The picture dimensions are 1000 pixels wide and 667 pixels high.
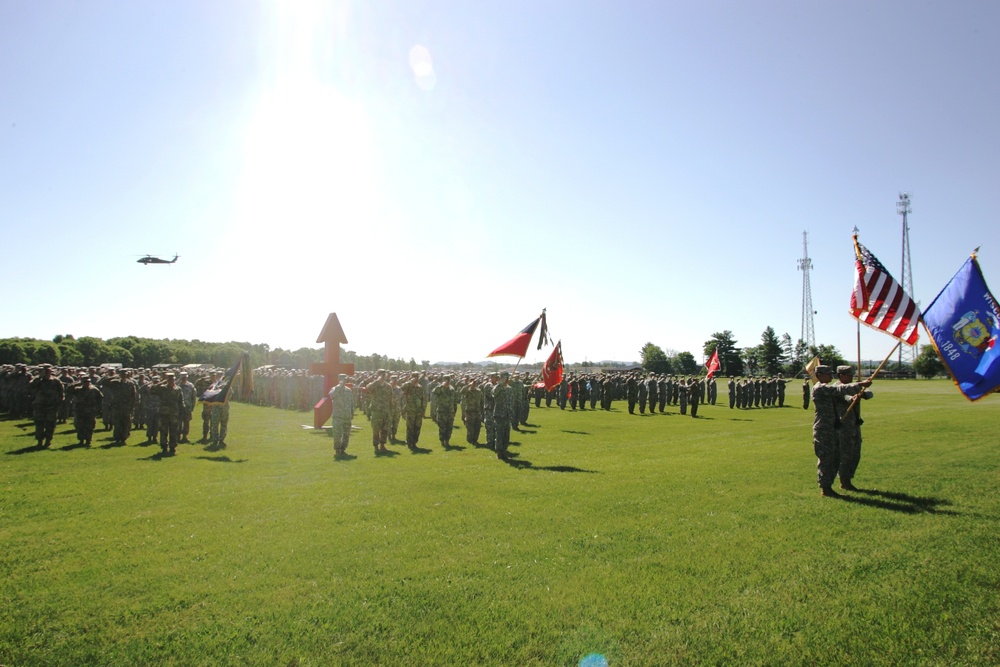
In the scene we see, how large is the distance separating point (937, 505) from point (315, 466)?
466 inches

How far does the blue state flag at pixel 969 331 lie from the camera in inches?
317

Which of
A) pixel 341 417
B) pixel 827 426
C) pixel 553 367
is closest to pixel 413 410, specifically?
pixel 341 417

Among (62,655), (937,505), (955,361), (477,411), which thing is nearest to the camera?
(62,655)

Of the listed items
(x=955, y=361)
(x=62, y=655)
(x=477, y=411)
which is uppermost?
(x=955, y=361)

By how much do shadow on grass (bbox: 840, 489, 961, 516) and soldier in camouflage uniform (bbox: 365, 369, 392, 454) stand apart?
11389 millimetres

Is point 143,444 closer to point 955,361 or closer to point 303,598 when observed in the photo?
point 303,598

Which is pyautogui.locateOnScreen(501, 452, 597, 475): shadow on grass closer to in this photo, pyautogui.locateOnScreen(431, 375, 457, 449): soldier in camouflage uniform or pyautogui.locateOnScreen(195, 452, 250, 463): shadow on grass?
pyautogui.locateOnScreen(431, 375, 457, 449): soldier in camouflage uniform

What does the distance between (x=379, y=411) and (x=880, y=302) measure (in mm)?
12308

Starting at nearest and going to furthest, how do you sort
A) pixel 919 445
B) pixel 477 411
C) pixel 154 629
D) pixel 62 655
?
pixel 62 655
pixel 154 629
pixel 919 445
pixel 477 411

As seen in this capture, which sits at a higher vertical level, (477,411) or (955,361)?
(955,361)

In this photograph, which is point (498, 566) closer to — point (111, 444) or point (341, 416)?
point (341, 416)

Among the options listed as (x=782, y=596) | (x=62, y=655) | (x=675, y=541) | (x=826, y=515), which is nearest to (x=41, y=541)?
(x=62, y=655)

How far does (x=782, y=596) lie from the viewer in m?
5.50

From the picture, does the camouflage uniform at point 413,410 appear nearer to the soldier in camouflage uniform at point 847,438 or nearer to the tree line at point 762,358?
the soldier in camouflage uniform at point 847,438
